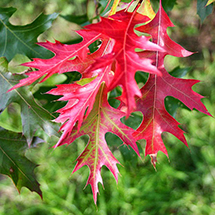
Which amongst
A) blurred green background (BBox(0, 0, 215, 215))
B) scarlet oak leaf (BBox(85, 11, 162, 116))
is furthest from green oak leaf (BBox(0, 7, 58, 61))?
blurred green background (BBox(0, 0, 215, 215))

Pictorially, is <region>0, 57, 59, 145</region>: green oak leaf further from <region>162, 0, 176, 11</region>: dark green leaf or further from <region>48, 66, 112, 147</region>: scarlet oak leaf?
<region>162, 0, 176, 11</region>: dark green leaf

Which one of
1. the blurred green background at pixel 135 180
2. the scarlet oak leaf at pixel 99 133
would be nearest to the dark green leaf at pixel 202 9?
the scarlet oak leaf at pixel 99 133

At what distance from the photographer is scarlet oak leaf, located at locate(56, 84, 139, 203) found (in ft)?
1.92

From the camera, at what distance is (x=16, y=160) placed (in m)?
0.73

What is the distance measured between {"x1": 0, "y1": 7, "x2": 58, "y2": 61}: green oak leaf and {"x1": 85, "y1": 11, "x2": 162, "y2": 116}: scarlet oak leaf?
1.09 ft

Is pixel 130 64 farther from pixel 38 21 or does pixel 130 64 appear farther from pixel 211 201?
pixel 211 201

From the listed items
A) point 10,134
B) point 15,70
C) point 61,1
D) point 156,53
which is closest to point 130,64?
point 156,53

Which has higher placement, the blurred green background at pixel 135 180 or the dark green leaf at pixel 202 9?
the dark green leaf at pixel 202 9

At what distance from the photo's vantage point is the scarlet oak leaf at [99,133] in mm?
586

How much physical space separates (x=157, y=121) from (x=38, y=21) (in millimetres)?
492

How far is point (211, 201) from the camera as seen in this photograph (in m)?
2.27

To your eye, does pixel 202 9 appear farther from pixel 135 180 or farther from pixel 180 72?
pixel 135 180

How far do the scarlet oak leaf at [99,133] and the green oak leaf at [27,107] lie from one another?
0.11 m

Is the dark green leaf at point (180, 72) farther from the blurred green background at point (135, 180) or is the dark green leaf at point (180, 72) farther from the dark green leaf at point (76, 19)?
the blurred green background at point (135, 180)
